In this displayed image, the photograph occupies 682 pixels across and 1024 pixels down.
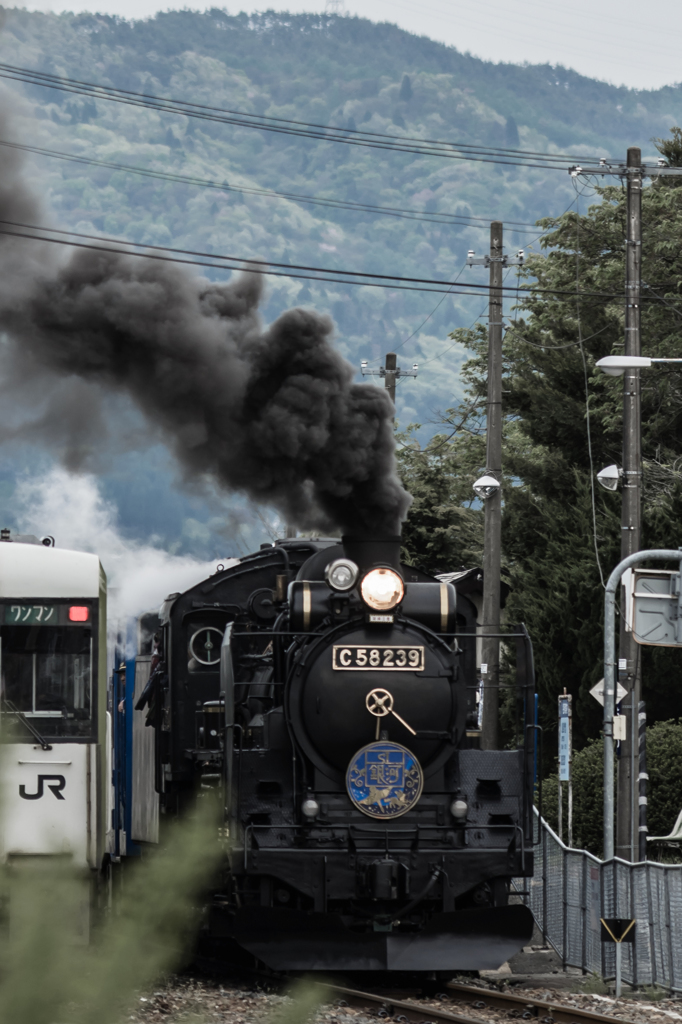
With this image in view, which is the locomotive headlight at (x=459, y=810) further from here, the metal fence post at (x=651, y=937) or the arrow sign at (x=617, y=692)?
the arrow sign at (x=617, y=692)

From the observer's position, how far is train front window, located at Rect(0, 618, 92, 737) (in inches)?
375

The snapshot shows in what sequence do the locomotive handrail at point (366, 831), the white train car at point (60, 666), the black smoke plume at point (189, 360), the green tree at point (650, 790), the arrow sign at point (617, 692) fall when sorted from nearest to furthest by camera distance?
the white train car at point (60, 666) < the locomotive handrail at point (366, 831) < the black smoke plume at point (189, 360) < the arrow sign at point (617, 692) < the green tree at point (650, 790)

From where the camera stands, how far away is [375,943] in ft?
31.7

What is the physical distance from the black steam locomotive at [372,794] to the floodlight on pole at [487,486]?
1141cm

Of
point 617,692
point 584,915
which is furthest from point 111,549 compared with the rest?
point 584,915

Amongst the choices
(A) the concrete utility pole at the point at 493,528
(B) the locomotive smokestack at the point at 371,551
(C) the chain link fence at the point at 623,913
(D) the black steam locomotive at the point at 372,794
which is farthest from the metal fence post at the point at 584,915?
(A) the concrete utility pole at the point at 493,528

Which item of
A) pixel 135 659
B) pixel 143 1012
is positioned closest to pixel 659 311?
pixel 135 659

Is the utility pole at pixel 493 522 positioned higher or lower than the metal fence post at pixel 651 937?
higher

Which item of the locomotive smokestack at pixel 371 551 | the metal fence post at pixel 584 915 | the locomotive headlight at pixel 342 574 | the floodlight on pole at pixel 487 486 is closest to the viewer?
the locomotive headlight at pixel 342 574

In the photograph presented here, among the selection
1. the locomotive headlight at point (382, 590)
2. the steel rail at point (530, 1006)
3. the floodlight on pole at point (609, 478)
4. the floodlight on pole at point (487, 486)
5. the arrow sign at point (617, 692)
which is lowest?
the steel rail at point (530, 1006)

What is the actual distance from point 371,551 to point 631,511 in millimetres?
7666

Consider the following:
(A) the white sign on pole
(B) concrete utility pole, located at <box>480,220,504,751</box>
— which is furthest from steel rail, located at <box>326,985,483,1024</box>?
(B) concrete utility pole, located at <box>480,220,504,751</box>

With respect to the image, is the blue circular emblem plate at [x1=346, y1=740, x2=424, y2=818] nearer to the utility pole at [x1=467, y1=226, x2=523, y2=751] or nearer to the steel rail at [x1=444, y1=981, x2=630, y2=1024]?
the steel rail at [x1=444, y1=981, x2=630, y2=1024]

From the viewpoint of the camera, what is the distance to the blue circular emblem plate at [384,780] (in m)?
9.88
